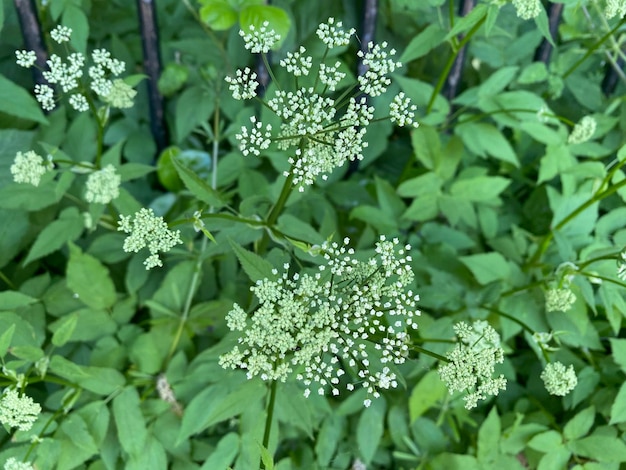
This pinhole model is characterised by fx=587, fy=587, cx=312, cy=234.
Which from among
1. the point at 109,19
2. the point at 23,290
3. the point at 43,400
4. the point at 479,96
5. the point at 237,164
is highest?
the point at 109,19

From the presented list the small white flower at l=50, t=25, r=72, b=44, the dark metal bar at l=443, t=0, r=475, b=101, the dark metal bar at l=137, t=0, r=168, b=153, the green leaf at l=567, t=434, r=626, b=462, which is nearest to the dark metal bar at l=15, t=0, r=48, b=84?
the dark metal bar at l=137, t=0, r=168, b=153

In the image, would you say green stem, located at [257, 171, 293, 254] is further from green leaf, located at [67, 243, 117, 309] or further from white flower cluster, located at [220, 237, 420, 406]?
green leaf, located at [67, 243, 117, 309]

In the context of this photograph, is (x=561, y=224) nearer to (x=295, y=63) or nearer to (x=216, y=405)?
(x=295, y=63)

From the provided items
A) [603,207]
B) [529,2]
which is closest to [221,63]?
[529,2]

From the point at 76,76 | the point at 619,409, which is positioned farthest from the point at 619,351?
the point at 76,76

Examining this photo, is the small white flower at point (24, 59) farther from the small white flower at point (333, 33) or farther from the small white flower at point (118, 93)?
the small white flower at point (333, 33)

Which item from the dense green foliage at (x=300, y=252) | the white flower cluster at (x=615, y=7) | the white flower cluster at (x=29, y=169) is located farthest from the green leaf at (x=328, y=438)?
the white flower cluster at (x=615, y=7)

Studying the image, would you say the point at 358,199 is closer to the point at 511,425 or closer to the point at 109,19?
the point at 511,425
